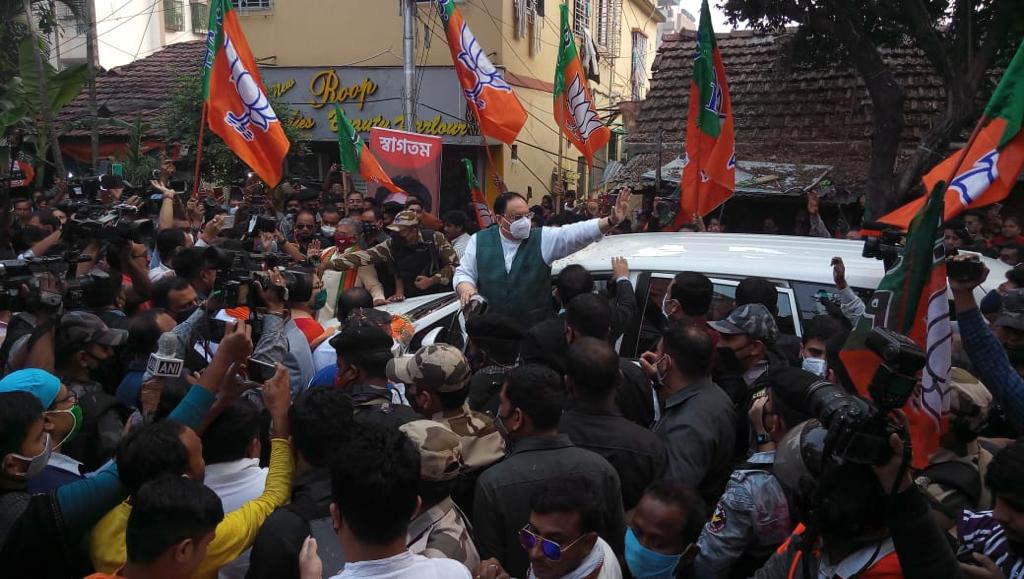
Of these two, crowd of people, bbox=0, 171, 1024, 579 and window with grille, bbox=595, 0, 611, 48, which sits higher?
window with grille, bbox=595, 0, 611, 48

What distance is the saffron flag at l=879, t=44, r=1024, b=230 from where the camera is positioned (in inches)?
147

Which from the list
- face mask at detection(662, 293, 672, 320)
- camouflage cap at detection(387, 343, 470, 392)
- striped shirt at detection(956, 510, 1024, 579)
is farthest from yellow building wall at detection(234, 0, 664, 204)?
striped shirt at detection(956, 510, 1024, 579)

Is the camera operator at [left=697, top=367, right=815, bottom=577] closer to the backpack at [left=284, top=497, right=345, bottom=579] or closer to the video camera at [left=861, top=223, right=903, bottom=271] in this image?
the backpack at [left=284, top=497, right=345, bottom=579]

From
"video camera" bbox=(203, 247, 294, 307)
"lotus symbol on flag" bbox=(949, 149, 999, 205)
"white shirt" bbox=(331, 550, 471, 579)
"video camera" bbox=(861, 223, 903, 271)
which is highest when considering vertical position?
"lotus symbol on flag" bbox=(949, 149, 999, 205)

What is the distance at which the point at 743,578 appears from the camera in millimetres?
2867

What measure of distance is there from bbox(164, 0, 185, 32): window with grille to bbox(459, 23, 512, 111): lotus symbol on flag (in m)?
16.6

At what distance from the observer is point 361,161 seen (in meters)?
9.41

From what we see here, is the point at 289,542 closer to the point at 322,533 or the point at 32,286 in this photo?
the point at 322,533

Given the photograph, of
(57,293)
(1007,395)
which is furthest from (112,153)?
(1007,395)

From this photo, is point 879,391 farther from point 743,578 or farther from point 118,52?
point 118,52

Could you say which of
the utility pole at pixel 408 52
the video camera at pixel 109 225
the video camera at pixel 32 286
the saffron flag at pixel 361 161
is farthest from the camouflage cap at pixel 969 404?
the utility pole at pixel 408 52

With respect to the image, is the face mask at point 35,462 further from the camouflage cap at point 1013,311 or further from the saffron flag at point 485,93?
the saffron flag at point 485,93

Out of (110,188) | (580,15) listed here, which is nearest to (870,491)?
(110,188)

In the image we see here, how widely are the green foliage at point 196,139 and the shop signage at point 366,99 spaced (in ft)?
7.06
